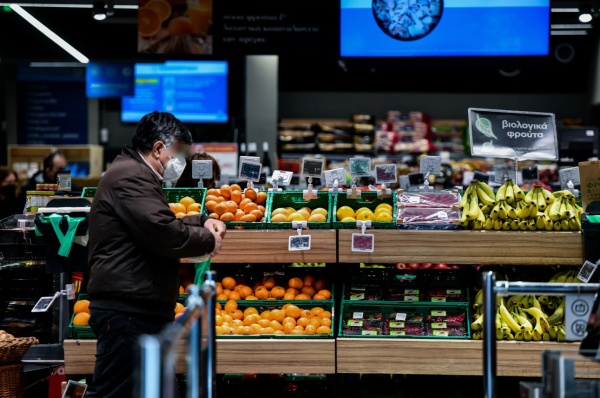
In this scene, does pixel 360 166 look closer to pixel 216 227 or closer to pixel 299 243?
pixel 299 243

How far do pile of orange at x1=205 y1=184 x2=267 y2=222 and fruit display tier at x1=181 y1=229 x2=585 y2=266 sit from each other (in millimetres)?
143

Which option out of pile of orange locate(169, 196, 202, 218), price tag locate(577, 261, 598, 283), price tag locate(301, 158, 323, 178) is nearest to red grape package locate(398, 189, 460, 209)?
price tag locate(301, 158, 323, 178)

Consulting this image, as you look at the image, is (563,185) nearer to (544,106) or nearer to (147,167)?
(147,167)

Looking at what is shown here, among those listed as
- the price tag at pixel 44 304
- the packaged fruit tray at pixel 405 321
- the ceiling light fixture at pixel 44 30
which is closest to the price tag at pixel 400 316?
the packaged fruit tray at pixel 405 321

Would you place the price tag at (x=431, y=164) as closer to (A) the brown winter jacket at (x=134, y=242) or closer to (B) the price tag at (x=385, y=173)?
(B) the price tag at (x=385, y=173)

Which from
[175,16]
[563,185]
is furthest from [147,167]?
[563,185]

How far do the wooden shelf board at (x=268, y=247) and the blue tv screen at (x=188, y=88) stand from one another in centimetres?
734

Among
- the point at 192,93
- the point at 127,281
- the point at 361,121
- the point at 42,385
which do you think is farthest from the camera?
the point at 192,93

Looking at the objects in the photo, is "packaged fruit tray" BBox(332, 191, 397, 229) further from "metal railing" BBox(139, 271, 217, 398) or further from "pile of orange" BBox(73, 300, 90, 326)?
"metal railing" BBox(139, 271, 217, 398)

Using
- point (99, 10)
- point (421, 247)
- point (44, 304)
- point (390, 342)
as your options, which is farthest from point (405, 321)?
point (99, 10)

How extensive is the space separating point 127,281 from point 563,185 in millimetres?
3692

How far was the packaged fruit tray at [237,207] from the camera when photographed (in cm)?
456

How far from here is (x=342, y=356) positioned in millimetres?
4289

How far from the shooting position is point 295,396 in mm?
4617
